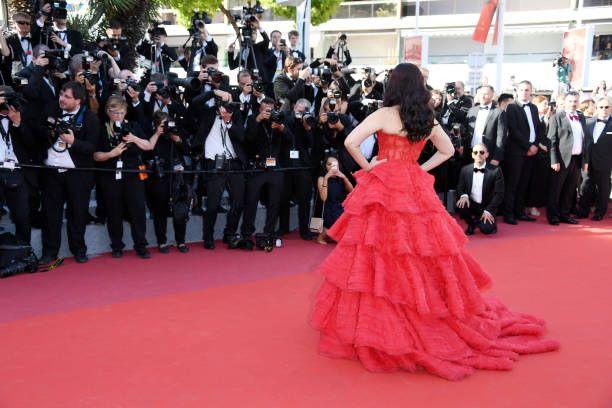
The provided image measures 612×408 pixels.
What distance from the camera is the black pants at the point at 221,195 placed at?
20.9ft

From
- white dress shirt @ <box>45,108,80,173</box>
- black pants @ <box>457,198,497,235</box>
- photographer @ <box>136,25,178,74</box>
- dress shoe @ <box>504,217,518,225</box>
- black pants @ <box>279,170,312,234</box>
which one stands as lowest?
dress shoe @ <box>504,217,518,225</box>

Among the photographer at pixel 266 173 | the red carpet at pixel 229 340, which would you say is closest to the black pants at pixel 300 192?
the photographer at pixel 266 173

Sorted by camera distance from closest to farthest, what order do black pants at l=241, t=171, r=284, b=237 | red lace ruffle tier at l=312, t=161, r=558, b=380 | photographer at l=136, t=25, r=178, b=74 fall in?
red lace ruffle tier at l=312, t=161, r=558, b=380 → black pants at l=241, t=171, r=284, b=237 → photographer at l=136, t=25, r=178, b=74

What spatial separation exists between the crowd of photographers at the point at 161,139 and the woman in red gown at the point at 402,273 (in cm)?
286

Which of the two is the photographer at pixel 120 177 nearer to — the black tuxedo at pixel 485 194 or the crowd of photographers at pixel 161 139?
the crowd of photographers at pixel 161 139

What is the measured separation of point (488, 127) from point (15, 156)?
547 centimetres

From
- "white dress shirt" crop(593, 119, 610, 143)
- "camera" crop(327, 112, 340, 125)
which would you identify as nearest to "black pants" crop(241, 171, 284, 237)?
"camera" crop(327, 112, 340, 125)

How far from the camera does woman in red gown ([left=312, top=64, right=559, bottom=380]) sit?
11.0 ft

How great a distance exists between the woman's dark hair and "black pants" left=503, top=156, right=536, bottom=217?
15.9 ft

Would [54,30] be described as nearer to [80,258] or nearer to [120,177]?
[120,177]

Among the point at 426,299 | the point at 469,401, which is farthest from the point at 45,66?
the point at 469,401

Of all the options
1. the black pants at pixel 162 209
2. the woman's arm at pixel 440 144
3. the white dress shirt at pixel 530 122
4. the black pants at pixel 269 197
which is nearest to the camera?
the woman's arm at pixel 440 144

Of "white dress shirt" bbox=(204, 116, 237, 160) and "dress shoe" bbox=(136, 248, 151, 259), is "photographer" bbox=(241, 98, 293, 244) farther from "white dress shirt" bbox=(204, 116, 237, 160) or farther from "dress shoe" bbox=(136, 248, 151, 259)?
"dress shoe" bbox=(136, 248, 151, 259)

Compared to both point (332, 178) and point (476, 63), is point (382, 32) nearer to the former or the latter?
point (476, 63)
